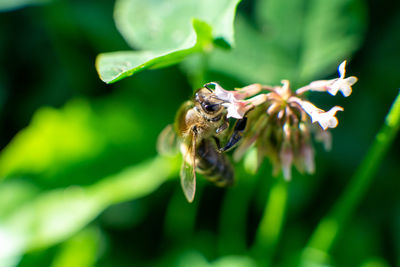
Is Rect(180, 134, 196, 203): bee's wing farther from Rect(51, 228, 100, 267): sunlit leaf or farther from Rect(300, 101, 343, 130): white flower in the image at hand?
Rect(51, 228, 100, 267): sunlit leaf

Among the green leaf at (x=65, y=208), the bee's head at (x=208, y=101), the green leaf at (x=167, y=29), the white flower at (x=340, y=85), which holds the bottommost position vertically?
the green leaf at (x=65, y=208)

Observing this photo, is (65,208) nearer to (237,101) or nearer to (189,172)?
(189,172)

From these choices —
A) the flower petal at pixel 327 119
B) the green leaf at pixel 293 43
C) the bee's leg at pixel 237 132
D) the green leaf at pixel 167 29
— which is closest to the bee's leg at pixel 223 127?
the bee's leg at pixel 237 132

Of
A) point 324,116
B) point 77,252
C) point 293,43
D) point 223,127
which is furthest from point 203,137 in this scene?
point 77,252

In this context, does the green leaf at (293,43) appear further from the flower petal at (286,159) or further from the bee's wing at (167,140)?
the flower petal at (286,159)

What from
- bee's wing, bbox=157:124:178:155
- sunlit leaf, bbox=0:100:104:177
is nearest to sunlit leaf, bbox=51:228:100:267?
sunlit leaf, bbox=0:100:104:177

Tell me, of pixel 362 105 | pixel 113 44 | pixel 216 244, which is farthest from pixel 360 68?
pixel 113 44

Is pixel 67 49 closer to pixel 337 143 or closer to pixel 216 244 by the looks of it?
pixel 216 244
